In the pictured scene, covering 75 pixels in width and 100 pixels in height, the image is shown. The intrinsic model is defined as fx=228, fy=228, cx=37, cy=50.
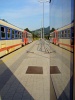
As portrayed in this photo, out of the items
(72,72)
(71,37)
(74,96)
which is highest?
(71,37)

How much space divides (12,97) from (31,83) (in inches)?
69.7

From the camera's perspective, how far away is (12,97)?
6.00 metres

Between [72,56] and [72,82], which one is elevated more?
[72,56]

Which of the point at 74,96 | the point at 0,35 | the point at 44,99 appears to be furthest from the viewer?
the point at 0,35

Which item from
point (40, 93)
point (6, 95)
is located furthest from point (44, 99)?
point (6, 95)

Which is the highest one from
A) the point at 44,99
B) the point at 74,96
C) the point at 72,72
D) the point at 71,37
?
the point at 71,37

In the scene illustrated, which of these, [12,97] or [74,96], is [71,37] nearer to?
[74,96]

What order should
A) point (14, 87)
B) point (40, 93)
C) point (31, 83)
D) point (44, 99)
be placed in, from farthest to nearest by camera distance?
point (31, 83) < point (14, 87) < point (40, 93) < point (44, 99)

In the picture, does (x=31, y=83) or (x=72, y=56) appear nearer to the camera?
(x=72, y=56)

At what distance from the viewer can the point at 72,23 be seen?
1376 millimetres

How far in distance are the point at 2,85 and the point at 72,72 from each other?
6.13 m

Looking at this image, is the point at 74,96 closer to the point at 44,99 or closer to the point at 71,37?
the point at 71,37

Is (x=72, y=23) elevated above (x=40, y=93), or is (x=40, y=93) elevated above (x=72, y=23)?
(x=72, y=23)

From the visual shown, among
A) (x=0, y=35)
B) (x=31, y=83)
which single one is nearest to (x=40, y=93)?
(x=31, y=83)
